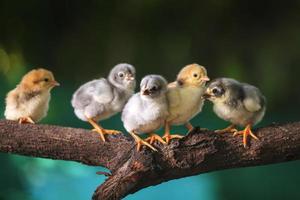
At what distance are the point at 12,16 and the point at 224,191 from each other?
3.39ft

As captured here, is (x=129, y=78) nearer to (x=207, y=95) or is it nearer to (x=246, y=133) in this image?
(x=207, y=95)

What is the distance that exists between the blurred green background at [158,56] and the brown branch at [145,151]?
346 mm

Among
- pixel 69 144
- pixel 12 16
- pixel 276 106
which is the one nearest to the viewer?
pixel 69 144

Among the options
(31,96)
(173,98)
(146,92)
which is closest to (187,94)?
(173,98)

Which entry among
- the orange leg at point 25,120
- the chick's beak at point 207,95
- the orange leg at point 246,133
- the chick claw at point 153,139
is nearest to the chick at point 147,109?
the chick claw at point 153,139

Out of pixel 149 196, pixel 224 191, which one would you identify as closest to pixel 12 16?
pixel 149 196

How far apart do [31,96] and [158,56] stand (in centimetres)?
51

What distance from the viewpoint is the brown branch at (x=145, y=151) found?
4.66 ft

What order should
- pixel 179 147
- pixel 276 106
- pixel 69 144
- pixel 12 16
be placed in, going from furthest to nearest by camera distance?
pixel 12 16
pixel 276 106
pixel 69 144
pixel 179 147

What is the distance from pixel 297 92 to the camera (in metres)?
1.91

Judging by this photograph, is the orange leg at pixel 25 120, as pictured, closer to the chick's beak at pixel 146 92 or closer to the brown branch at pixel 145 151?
the brown branch at pixel 145 151

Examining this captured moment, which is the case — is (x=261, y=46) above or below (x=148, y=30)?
below

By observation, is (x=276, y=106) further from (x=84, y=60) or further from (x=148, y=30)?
(x=84, y=60)

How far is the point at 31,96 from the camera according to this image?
1.64 meters
